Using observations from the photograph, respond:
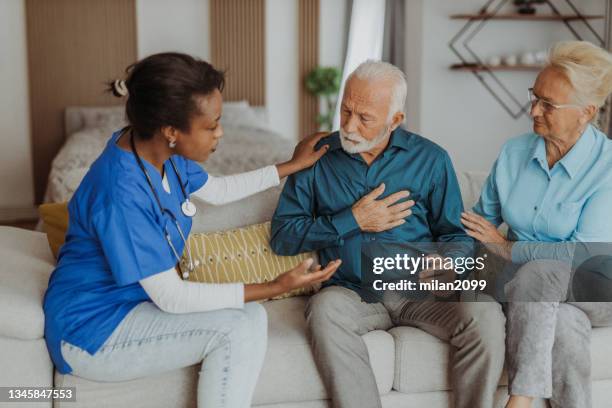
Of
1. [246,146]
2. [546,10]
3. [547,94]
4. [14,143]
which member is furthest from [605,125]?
[14,143]

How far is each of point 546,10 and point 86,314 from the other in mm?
5117

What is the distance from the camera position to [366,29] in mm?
6883

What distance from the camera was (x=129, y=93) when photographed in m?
1.79

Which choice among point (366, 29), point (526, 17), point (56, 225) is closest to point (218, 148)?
point (366, 29)

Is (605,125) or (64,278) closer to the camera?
(64,278)

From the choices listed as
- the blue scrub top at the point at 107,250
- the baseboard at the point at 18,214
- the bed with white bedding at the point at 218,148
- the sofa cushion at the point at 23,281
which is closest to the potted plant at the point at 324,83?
the bed with white bedding at the point at 218,148

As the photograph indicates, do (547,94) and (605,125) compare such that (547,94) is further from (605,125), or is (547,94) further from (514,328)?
(605,125)

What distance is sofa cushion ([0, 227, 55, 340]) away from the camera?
1.92 meters

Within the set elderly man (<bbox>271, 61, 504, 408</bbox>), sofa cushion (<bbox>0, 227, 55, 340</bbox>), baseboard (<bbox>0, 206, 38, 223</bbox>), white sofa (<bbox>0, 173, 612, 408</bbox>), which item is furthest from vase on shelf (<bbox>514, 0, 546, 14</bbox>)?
sofa cushion (<bbox>0, 227, 55, 340</bbox>)

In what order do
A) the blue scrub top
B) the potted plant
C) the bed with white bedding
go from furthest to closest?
the potted plant < the bed with white bedding < the blue scrub top

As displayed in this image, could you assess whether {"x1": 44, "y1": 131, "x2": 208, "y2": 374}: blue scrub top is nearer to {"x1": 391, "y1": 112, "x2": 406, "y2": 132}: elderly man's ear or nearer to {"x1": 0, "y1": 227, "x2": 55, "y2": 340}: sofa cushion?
{"x1": 0, "y1": 227, "x2": 55, "y2": 340}: sofa cushion

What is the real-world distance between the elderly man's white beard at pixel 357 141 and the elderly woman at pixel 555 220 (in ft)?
1.12

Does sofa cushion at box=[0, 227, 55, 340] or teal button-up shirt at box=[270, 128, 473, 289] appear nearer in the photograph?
sofa cushion at box=[0, 227, 55, 340]

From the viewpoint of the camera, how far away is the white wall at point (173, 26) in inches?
257
